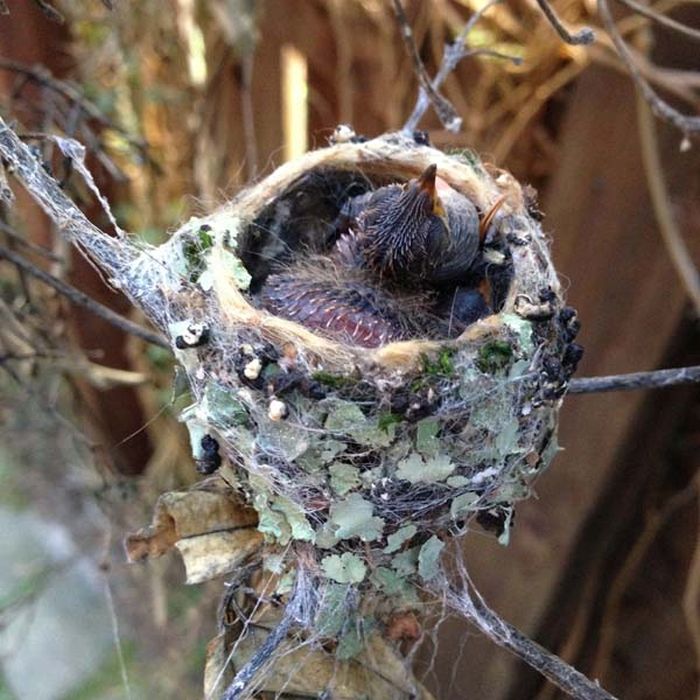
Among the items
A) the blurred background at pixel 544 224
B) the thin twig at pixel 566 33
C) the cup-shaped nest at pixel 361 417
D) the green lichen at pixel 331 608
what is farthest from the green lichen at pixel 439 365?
the blurred background at pixel 544 224

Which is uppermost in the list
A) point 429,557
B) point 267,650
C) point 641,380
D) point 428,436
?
point 641,380

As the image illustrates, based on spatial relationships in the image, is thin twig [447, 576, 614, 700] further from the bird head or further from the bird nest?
the bird head

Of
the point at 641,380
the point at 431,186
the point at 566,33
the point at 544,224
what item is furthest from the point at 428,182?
the point at 544,224

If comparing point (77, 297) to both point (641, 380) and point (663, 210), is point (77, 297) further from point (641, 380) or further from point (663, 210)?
point (663, 210)

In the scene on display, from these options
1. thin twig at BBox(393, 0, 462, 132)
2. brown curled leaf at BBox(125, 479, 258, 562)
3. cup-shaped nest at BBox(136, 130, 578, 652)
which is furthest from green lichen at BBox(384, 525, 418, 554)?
thin twig at BBox(393, 0, 462, 132)

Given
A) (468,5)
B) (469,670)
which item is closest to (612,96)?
(468,5)

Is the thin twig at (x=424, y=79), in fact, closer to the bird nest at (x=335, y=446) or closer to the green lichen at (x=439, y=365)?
the bird nest at (x=335, y=446)

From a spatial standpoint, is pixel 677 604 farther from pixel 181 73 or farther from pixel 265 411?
pixel 181 73
